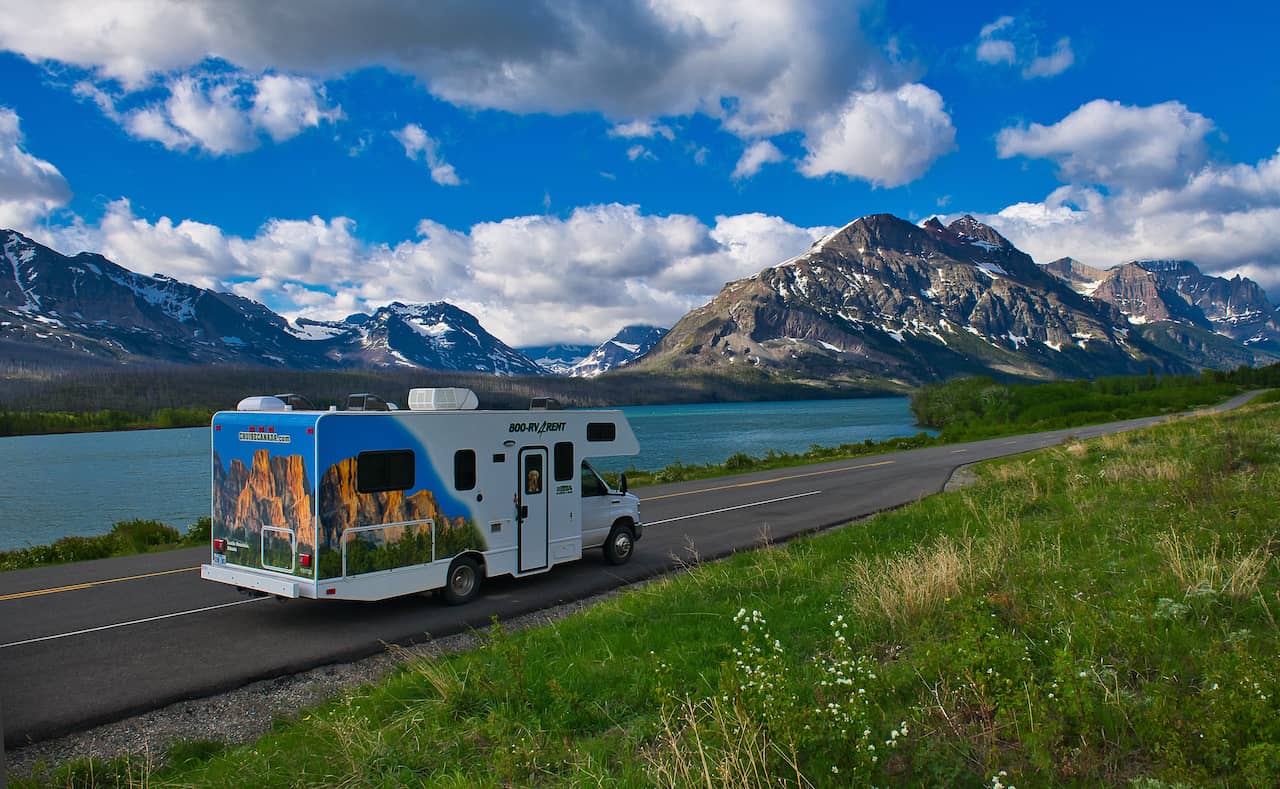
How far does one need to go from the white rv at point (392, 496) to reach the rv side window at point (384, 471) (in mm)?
14

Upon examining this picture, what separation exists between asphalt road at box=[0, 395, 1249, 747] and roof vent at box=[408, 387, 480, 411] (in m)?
2.92

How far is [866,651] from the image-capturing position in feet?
21.5

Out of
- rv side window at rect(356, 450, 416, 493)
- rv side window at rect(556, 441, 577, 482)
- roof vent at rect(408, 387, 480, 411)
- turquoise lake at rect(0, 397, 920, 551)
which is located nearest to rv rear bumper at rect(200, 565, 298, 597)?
rv side window at rect(356, 450, 416, 493)

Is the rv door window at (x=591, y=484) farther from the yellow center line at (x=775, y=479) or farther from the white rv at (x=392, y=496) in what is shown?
the yellow center line at (x=775, y=479)

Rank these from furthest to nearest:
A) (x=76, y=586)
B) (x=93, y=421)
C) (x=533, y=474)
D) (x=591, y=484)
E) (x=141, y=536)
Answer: (x=93, y=421)
(x=141, y=536)
(x=591, y=484)
(x=76, y=586)
(x=533, y=474)

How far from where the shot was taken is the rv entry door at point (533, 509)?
1219cm

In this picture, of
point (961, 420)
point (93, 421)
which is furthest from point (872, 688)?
point (93, 421)

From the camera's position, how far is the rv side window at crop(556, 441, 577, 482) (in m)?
12.9

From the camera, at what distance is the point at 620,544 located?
1426cm

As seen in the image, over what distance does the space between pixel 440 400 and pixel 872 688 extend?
26.2 feet

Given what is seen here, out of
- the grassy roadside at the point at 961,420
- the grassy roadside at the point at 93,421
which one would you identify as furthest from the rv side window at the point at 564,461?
the grassy roadside at the point at 93,421

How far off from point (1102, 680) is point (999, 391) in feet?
311

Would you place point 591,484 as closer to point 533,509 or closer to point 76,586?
point 533,509

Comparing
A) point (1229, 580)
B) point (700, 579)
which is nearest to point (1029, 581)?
point (1229, 580)
